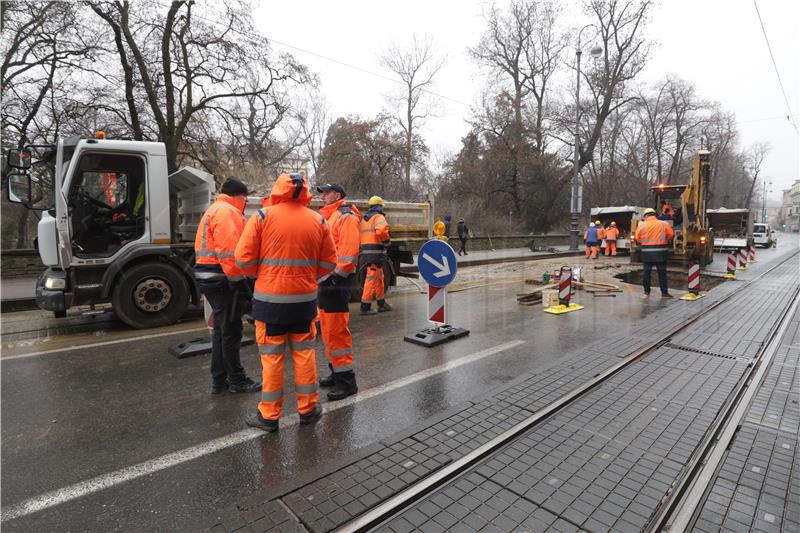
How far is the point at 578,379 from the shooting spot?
14.2 feet

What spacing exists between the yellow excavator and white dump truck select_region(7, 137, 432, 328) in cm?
1514

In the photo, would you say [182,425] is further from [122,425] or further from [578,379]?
[578,379]

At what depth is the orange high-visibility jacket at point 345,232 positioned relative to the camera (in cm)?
428

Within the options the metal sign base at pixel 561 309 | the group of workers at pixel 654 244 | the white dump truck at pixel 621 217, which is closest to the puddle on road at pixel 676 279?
the group of workers at pixel 654 244

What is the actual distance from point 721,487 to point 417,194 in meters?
27.0

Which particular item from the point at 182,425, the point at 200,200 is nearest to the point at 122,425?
the point at 182,425

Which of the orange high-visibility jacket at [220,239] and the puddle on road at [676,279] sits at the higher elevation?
the orange high-visibility jacket at [220,239]

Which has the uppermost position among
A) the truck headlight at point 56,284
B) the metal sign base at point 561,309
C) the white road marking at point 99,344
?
the truck headlight at point 56,284

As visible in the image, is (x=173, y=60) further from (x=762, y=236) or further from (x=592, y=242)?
(x=762, y=236)

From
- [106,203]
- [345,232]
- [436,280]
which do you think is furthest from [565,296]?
[106,203]

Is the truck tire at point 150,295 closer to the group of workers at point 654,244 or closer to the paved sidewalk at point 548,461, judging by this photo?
the paved sidewalk at point 548,461

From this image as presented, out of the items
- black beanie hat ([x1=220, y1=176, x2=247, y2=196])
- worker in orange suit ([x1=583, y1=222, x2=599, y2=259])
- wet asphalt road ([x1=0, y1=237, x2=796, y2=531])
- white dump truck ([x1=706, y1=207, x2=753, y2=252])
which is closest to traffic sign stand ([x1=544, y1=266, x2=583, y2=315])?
wet asphalt road ([x1=0, y1=237, x2=796, y2=531])

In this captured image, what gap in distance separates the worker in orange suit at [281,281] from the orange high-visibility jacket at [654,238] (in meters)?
8.33

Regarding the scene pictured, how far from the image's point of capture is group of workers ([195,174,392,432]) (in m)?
3.16
